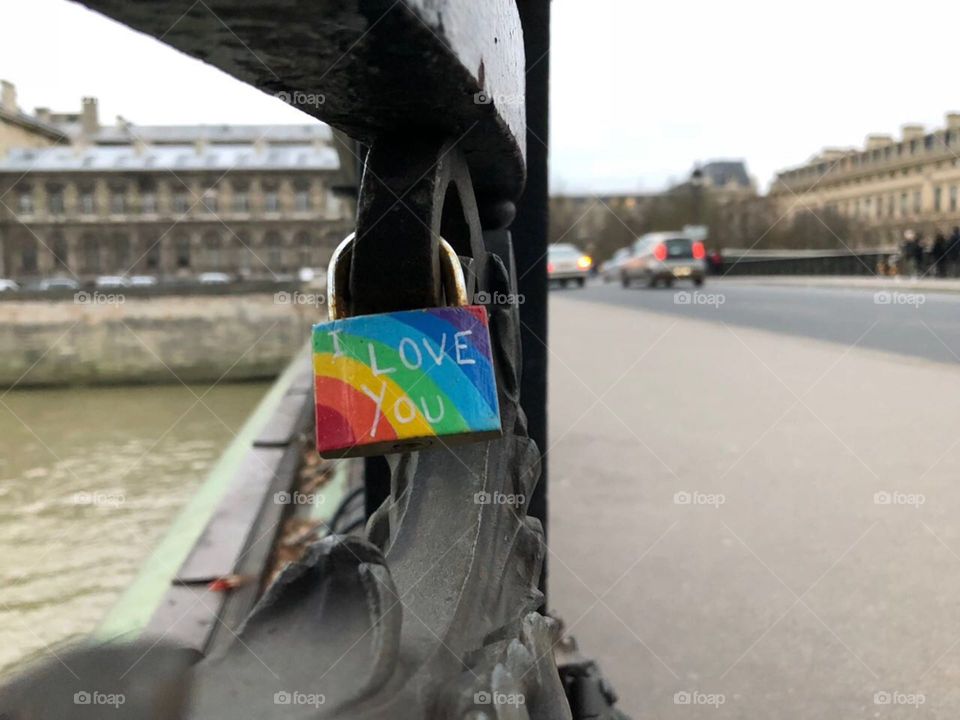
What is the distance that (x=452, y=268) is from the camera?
0.72 metres

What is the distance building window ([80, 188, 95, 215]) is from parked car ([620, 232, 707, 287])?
15.6 m

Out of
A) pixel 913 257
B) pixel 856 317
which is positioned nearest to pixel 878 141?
pixel 913 257

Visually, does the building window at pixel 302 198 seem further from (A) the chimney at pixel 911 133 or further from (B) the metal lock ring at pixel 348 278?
(B) the metal lock ring at pixel 348 278

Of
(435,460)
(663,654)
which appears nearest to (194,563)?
(663,654)

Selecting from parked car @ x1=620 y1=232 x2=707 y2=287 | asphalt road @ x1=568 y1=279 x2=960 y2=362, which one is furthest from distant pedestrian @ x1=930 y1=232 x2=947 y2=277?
asphalt road @ x1=568 y1=279 x2=960 y2=362

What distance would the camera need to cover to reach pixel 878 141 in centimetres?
2642

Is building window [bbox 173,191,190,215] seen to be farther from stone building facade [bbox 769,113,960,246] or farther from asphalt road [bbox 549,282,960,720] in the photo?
asphalt road [bbox 549,282,960,720]

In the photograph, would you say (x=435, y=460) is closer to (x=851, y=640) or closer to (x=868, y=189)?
(x=851, y=640)

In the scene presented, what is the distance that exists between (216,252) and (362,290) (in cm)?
4791

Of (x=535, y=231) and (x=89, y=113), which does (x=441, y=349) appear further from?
(x=89, y=113)

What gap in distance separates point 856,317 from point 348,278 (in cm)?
828

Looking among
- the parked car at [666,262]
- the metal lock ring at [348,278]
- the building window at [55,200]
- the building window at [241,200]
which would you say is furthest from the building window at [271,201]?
the metal lock ring at [348,278]

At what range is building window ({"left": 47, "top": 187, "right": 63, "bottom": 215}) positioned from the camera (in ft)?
78.3

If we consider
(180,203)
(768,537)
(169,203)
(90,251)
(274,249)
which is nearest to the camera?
(768,537)
